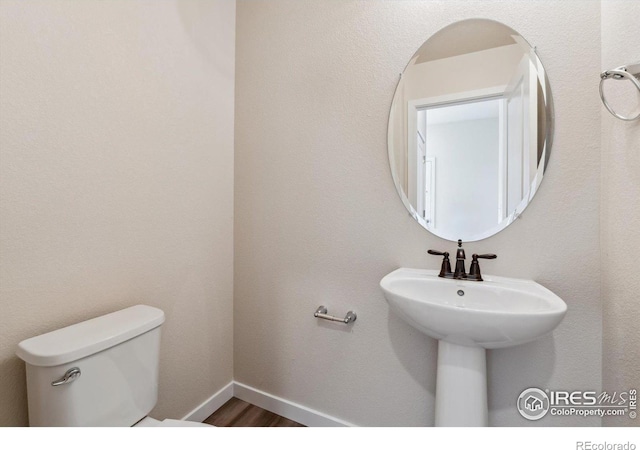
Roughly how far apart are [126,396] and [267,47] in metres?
1.71

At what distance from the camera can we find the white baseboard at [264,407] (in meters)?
1.58

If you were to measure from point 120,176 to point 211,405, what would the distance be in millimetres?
1264

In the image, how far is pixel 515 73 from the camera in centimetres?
120

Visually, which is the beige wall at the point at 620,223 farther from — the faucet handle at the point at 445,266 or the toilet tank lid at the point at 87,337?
the toilet tank lid at the point at 87,337

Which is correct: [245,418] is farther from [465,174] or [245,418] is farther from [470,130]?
[470,130]

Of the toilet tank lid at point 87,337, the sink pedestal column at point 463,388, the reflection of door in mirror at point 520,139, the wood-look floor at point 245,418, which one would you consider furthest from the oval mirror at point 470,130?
the wood-look floor at point 245,418

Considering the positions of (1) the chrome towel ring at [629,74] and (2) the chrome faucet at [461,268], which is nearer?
(1) the chrome towel ring at [629,74]

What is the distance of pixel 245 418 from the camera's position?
1.67 metres

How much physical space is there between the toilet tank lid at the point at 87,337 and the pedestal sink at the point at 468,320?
34.9 inches

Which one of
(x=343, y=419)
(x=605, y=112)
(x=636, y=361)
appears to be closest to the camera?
(x=636, y=361)

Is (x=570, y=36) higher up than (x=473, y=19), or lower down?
lower down

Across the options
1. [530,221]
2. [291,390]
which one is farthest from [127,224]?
[530,221]

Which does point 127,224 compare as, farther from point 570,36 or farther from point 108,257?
point 570,36

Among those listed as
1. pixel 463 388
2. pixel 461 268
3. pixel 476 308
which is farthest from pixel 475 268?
pixel 463 388
